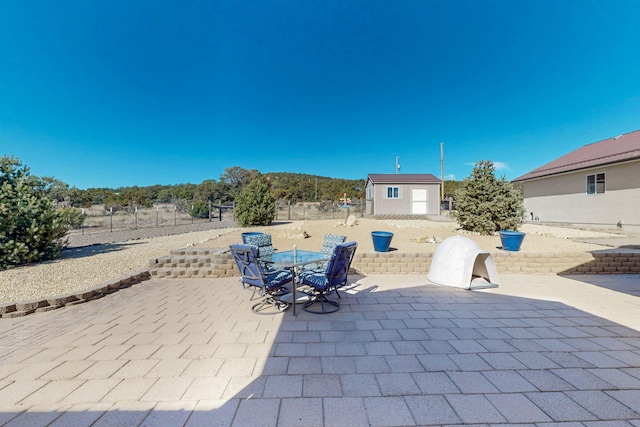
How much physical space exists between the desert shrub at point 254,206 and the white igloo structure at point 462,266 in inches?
357

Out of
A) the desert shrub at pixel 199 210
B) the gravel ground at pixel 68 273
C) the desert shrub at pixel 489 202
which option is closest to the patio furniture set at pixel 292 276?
the gravel ground at pixel 68 273

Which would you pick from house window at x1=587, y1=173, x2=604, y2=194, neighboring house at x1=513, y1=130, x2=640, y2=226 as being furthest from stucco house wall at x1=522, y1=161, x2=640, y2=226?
house window at x1=587, y1=173, x2=604, y2=194

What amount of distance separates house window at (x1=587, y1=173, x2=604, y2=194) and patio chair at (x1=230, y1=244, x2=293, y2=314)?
55.0 ft

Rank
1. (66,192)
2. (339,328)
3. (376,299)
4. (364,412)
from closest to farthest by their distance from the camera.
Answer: (364,412), (339,328), (376,299), (66,192)

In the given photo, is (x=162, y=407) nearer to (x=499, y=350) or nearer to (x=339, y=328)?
(x=339, y=328)

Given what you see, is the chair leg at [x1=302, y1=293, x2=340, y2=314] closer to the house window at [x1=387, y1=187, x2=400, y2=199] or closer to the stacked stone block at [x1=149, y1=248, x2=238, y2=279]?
the stacked stone block at [x1=149, y1=248, x2=238, y2=279]

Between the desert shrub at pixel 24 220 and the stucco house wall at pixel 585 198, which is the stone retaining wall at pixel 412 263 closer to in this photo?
the desert shrub at pixel 24 220

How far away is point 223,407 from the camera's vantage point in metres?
1.78

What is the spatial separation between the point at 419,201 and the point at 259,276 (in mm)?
19216

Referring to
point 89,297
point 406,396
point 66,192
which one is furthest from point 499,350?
point 66,192

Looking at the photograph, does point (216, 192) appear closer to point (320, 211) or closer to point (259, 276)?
point (320, 211)

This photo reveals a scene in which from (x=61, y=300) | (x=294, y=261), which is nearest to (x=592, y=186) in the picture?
(x=294, y=261)

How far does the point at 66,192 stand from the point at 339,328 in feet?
126

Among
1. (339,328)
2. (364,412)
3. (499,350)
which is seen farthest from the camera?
(339,328)
